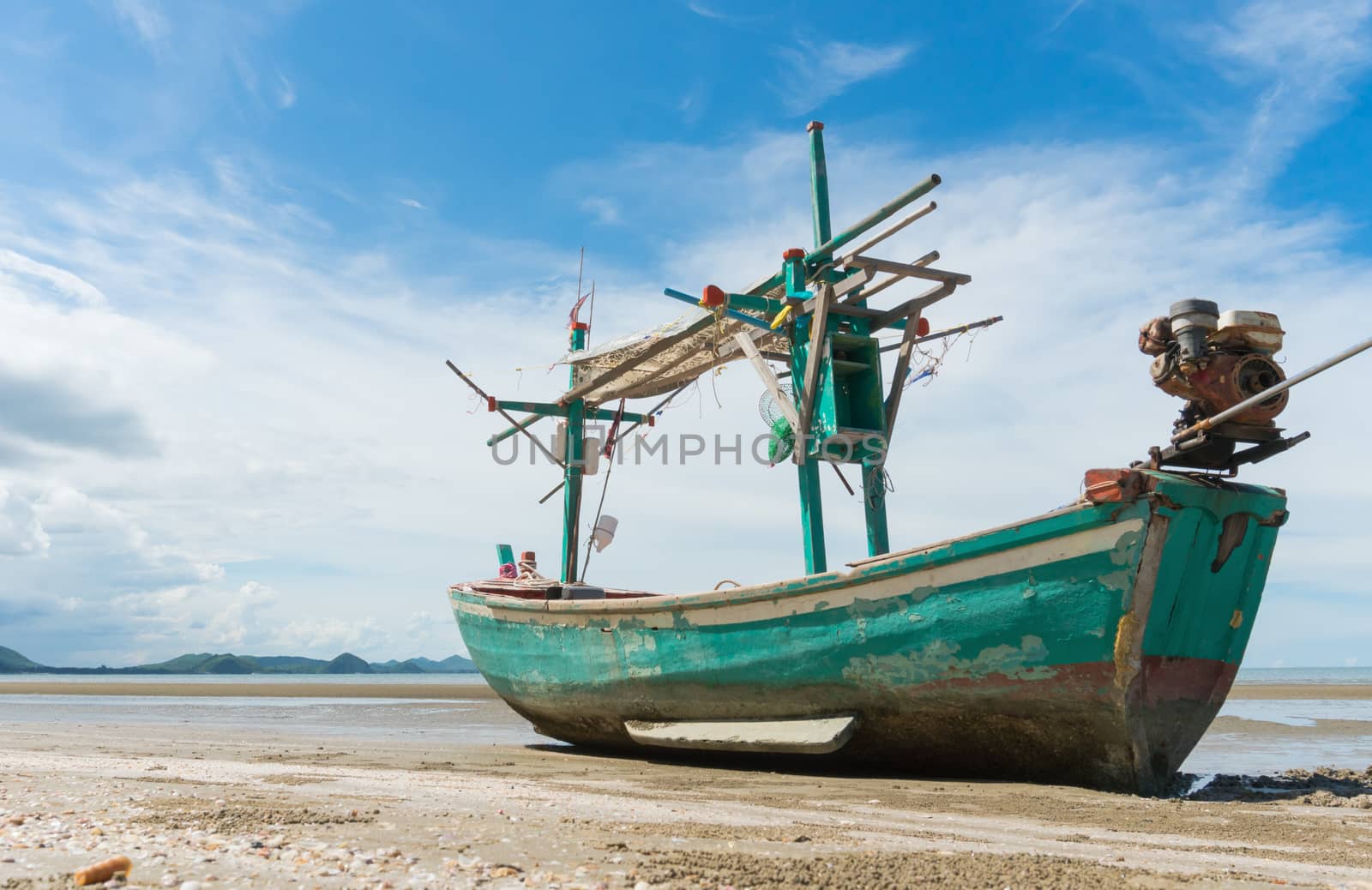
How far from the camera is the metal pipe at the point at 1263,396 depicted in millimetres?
5762

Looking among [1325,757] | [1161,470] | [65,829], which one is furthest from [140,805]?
[1325,757]

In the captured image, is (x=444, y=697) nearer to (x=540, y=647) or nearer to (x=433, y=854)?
(x=540, y=647)

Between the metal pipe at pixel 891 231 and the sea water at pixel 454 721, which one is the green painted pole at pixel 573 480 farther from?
the metal pipe at pixel 891 231

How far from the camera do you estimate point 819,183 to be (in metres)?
11.4

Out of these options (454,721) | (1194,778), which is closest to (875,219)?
(1194,778)

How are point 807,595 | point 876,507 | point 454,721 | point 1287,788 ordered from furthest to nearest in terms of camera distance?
point 454,721 < point 876,507 < point 807,595 < point 1287,788

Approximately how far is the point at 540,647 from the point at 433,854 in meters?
7.73

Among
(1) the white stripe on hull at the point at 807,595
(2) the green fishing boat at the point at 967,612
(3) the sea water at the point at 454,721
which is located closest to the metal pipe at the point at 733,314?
(2) the green fishing boat at the point at 967,612

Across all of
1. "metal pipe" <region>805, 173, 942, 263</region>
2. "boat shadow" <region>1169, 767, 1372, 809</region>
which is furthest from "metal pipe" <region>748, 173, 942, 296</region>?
"boat shadow" <region>1169, 767, 1372, 809</region>

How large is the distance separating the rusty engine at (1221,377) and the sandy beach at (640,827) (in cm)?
258

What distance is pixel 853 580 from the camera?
789 cm

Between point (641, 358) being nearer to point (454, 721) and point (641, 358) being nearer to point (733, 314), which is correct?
point (733, 314)

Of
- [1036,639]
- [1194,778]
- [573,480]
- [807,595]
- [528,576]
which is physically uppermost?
[573,480]

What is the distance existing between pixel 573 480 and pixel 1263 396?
11.0 meters
